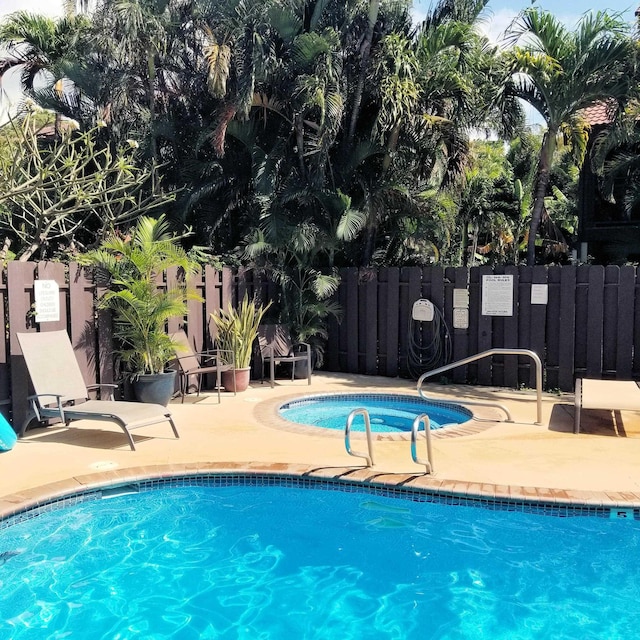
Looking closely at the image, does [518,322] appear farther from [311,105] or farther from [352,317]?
[311,105]

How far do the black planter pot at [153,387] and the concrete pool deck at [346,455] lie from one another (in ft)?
0.94

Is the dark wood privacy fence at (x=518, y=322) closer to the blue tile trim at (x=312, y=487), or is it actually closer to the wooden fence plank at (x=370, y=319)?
the wooden fence plank at (x=370, y=319)

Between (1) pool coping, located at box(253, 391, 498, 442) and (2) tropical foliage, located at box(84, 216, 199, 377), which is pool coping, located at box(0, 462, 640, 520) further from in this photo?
(2) tropical foliage, located at box(84, 216, 199, 377)

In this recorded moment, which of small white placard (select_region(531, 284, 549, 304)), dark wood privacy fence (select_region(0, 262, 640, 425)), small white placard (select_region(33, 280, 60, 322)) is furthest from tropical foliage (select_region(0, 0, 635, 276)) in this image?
small white placard (select_region(33, 280, 60, 322))

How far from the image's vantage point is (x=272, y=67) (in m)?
12.3

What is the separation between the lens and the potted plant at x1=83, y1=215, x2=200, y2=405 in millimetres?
8555

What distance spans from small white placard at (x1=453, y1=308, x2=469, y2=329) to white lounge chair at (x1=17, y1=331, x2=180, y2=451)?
551cm

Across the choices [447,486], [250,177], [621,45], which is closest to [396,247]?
[250,177]

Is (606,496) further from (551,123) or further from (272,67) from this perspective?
(272,67)

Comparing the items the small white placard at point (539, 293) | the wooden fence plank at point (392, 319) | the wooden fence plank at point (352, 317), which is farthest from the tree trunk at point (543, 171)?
the wooden fence plank at point (352, 317)

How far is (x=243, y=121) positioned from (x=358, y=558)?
10397 mm

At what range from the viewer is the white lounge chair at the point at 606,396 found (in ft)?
22.8

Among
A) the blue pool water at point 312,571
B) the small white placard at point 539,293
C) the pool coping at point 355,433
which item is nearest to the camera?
the blue pool water at point 312,571

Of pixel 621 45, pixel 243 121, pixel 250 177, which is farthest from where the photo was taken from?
pixel 250 177
